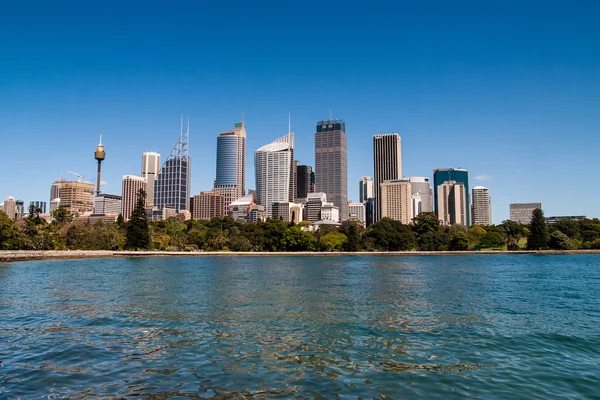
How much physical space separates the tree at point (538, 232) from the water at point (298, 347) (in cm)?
11753

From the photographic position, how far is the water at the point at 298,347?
37.6 ft

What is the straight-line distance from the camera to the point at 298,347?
51.5ft

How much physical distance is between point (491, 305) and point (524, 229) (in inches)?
5632

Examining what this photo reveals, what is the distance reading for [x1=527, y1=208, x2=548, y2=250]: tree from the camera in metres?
134

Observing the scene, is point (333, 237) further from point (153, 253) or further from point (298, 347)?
point (298, 347)

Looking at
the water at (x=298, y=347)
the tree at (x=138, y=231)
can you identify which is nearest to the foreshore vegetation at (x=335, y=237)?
the tree at (x=138, y=231)

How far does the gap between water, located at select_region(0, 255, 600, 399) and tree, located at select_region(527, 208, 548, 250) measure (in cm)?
11753

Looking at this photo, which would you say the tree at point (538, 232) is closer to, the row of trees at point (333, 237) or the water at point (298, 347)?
the row of trees at point (333, 237)

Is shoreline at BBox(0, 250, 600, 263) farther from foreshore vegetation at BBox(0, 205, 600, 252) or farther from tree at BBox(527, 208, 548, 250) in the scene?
tree at BBox(527, 208, 548, 250)

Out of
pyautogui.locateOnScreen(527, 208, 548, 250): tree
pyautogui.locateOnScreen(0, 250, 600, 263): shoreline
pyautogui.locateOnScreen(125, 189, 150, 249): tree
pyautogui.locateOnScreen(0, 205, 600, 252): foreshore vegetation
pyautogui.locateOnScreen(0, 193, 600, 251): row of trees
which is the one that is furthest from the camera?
pyautogui.locateOnScreen(527, 208, 548, 250): tree

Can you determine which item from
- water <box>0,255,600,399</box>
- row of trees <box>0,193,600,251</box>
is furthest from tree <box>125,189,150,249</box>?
water <box>0,255,600,399</box>

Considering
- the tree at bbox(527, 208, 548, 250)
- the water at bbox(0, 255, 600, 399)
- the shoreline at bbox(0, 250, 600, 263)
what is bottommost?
the shoreline at bbox(0, 250, 600, 263)

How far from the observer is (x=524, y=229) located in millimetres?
153375

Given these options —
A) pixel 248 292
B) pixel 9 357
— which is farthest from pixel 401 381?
pixel 248 292
